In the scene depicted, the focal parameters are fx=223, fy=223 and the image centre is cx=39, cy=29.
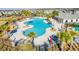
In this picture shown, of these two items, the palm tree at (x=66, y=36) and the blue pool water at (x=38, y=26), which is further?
the blue pool water at (x=38, y=26)

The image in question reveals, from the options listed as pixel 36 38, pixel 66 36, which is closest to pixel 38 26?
pixel 36 38

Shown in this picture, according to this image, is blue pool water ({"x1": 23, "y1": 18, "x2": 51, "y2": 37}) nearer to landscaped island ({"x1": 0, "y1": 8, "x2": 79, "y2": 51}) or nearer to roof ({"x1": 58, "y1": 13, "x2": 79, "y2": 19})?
landscaped island ({"x1": 0, "y1": 8, "x2": 79, "y2": 51})

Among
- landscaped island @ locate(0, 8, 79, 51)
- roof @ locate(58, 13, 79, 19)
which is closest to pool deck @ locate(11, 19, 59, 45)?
landscaped island @ locate(0, 8, 79, 51)

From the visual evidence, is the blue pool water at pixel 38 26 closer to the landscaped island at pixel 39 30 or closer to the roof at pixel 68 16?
the landscaped island at pixel 39 30

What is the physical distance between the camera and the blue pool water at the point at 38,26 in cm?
178

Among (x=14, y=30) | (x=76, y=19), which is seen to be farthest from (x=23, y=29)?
(x=76, y=19)

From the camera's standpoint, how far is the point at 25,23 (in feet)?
6.25

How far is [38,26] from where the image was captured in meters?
1.86

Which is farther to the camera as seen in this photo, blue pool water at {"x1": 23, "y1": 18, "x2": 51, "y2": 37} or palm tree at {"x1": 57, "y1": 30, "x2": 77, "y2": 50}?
blue pool water at {"x1": 23, "y1": 18, "x2": 51, "y2": 37}

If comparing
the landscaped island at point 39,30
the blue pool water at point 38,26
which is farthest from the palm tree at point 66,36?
the blue pool water at point 38,26

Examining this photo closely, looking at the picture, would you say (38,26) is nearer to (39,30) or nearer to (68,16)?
(39,30)

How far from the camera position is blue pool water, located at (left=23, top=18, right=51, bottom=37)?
70.2 inches

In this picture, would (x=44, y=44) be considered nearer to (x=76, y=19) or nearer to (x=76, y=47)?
(x=76, y=47)
